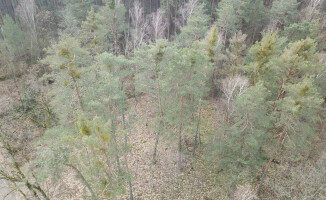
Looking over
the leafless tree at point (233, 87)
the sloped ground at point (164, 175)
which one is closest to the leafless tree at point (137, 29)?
the sloped ground at point (164, 175)

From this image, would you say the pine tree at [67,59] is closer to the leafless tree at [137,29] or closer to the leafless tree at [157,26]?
the leafless tree at [137,29]

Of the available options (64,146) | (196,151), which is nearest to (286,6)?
(196,151)

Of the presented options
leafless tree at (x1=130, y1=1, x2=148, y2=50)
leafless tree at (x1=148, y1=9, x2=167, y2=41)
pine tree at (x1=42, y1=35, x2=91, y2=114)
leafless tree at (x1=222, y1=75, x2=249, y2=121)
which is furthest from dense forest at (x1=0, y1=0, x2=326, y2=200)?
leafless tree at (x1=148, y1=9, x2=167, y2=41)

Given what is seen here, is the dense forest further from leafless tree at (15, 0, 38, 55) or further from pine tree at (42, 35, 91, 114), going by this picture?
leafless tree at (15, 0, 38, 55)

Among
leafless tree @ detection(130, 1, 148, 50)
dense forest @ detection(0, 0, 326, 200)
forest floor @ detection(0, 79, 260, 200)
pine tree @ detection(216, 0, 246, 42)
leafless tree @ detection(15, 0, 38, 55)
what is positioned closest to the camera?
dense forest @ detection(0, 0, 326, 200)

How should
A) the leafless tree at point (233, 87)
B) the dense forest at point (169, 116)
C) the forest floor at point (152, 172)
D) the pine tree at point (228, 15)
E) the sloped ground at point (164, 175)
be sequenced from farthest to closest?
the pine tree at point (228, 15) < the sloped ground at point (164, 175) < the forest floor at point (152, 172) < the leafless tree at point (233, 87) < the dense forest at point (169, 116)

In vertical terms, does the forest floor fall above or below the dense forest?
below

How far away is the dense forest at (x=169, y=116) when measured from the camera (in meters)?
9.50

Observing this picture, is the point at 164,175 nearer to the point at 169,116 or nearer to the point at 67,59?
the point at 169,116

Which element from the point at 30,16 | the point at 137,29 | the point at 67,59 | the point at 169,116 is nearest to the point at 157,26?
the point at 137,29

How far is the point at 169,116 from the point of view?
42.6 ft

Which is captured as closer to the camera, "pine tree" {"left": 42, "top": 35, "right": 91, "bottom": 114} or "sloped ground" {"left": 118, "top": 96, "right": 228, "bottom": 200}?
"pine tree" {"left": 42, "top": 35, "right": 91, "bottom": 114}

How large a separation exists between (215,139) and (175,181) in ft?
14.9

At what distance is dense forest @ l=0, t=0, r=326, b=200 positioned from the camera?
950 cm
